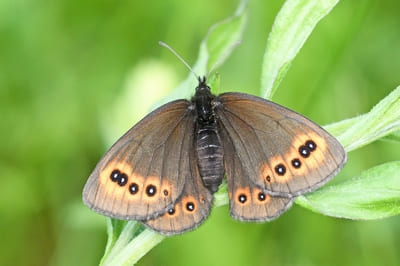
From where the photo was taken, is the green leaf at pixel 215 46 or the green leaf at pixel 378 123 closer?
the green leaf at pixel 378 123

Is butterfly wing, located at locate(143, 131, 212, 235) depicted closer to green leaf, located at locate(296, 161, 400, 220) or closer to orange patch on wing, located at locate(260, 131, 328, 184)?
orange patch on wing, located at locate(260, 131, 328, 184)

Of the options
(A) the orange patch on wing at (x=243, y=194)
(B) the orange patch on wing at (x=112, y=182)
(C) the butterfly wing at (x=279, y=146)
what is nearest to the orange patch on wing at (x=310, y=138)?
(C) the butterfly wing at (x=279, y=146)

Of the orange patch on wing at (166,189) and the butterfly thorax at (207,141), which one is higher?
the butterfly thorax at (207,141)

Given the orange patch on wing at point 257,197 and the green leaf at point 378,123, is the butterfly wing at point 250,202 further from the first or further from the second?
the green leaf at point 378,123

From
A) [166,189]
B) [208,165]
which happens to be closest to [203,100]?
[208,165]

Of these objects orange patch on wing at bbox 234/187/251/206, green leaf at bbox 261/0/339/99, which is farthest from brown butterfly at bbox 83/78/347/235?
green leaf at bbox 261/0/339/99

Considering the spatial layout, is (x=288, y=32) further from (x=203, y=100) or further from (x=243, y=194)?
(x=243, y=194)

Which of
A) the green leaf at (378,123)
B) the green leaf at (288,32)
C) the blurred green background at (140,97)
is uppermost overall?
the green leaf at (288,32)
